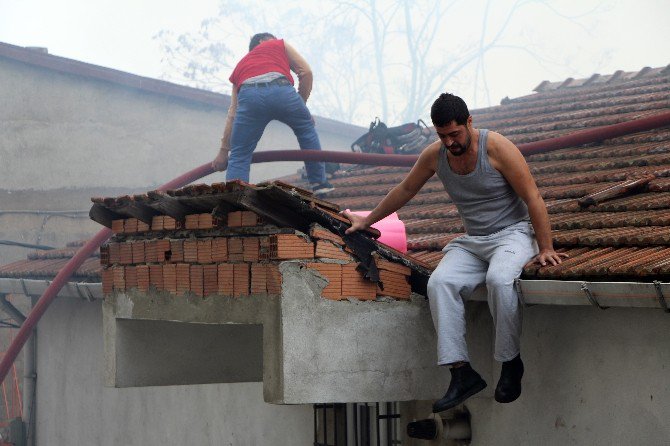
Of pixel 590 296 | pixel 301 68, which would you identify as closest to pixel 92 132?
pixel 301 68

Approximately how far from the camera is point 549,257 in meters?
5.05

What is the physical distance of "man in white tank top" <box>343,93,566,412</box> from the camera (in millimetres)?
4988

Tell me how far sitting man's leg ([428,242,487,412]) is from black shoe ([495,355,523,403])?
0.09 m

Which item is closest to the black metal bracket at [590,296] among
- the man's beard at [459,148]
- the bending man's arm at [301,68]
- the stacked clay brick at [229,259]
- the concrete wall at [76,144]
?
the man's beard at [459,148]

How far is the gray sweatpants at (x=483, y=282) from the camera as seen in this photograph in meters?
4.99

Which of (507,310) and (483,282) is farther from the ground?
(483,282)

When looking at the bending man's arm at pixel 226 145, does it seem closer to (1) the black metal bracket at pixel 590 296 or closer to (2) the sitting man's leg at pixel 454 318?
(2) the sitting man's leg at pixel 454 318

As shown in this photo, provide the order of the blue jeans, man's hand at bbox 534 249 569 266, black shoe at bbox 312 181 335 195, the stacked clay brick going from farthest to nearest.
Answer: black shoe at bbox 312 181 335 195 → the blue jeans → the stacked clay brick → man's hand at bbox 534 249 569 266

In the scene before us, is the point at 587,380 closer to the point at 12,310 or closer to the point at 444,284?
the point at 444,284

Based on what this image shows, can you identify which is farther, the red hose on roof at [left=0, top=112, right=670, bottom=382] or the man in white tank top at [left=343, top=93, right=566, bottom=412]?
the red hose on roof at [left=0, top=112, right=670, bottom=382]

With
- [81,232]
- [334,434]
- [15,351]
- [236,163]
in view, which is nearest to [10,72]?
[81,232]

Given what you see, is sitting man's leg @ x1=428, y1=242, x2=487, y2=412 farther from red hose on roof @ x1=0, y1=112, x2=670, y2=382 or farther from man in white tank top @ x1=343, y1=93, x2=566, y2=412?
red hose on roof @ x1=0, y1=112, x2=670, y2=382

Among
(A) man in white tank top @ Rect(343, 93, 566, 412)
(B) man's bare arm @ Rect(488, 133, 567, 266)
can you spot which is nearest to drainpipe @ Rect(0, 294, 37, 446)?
(A) man in white tank top @ Rect(343, 93, 566, 412)

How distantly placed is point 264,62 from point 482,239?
379 cm
